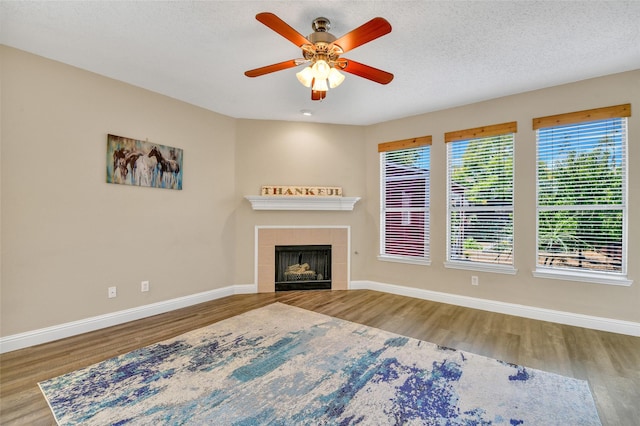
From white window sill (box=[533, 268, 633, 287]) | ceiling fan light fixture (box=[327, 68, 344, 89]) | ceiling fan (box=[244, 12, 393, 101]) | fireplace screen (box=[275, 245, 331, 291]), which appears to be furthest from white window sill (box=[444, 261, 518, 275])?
ceiling fan light fixture (box=[327, 68, 344, 89])

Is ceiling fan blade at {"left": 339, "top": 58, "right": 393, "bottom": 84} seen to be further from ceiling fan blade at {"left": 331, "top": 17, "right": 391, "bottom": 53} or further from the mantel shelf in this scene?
the mantel shelf

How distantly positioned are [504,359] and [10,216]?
4.64 metres

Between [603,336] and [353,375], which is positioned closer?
[353,375]

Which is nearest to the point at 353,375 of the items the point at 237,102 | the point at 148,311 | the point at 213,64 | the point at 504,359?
the point at 504,359

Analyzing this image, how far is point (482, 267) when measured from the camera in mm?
3881

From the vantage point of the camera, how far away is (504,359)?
8.28ft

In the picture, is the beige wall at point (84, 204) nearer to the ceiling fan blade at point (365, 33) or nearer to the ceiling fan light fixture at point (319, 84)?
the ceiling fan light fixture at point (319, 84)

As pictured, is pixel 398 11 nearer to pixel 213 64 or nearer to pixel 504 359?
pixel 213 64

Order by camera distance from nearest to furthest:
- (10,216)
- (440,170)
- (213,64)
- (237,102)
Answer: (10,216)
(213,64)
(237,102)
(440,170)

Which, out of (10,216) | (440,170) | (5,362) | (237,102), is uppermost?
(237,102)

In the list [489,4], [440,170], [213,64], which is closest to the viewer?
[489,4]

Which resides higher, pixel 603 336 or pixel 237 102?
pixel 237 102

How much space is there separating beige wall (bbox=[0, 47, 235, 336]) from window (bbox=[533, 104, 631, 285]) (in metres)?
4.51

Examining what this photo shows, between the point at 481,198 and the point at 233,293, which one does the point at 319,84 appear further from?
the point at 233,293
